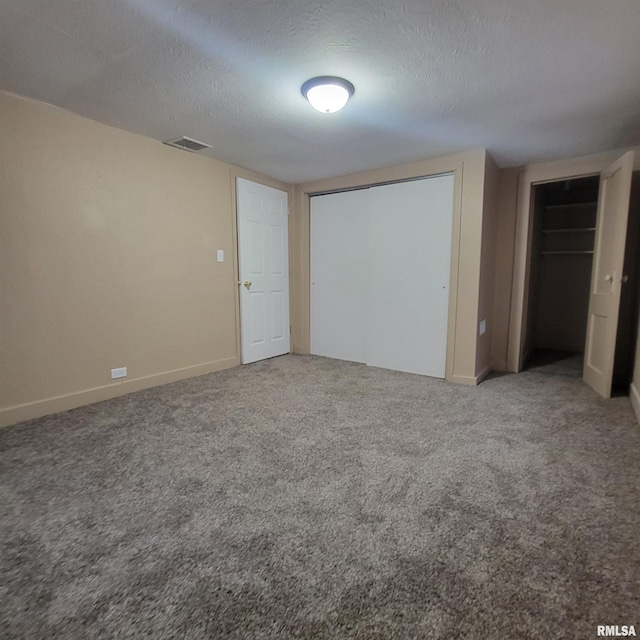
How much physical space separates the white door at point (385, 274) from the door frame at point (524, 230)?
0.87 m

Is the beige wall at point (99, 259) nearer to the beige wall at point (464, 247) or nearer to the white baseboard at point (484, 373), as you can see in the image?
the beige wall at point (464, 247)

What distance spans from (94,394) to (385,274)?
2963 millimetres

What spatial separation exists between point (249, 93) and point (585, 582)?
9.41ft

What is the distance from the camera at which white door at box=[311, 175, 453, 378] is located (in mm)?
3457

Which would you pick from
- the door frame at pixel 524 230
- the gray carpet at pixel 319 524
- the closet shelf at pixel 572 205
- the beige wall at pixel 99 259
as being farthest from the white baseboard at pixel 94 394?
the closet shelf at pixel 572 205

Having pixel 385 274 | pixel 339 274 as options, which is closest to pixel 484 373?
pixel 385 274

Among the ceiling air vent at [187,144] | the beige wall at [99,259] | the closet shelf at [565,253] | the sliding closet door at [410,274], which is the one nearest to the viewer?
the beige wall at [99,259]

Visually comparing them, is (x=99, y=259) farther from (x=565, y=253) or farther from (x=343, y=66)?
(x=565, y=253)

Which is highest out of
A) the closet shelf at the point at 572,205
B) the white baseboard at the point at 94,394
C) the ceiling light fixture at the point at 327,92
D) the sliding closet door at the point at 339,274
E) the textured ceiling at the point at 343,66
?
the textured ceiling at the point at 343,66

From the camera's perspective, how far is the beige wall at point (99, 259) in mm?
2336

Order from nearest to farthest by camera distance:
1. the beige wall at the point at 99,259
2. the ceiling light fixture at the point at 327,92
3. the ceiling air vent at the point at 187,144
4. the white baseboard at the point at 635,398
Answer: the ceiling light fixture at the point at 327,92 → the beige wall at the point at 99,259 → the white baseboard at the point at 635,398 → the ceiling air vent at the point at 187,144

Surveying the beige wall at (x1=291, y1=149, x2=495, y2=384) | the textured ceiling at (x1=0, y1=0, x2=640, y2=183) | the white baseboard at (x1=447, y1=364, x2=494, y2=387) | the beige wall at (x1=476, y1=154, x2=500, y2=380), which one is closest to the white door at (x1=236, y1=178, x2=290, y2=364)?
the textured ceiling at (x1=0, y1=0, x2=640, y2=183)

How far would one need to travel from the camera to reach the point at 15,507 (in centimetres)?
151

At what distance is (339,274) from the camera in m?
4.21
